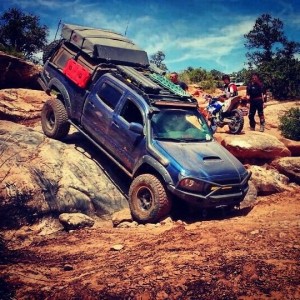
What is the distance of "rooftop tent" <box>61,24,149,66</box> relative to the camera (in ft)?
24.7

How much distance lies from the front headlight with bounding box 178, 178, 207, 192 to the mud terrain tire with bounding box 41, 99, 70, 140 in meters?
3.76

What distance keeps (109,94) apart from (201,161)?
8.96 feet

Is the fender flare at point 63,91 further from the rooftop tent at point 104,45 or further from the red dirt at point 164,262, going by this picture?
the red dirt at point 164,262

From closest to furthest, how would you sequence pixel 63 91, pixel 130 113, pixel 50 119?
pixel 130 113 → pixel 63 91 → pixel 50 119

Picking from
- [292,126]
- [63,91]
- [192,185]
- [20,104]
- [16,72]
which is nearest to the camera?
[192,185]

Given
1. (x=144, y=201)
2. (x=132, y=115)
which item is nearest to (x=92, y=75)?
(x=132, y=115)

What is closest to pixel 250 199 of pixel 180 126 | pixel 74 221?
pixel 180 126

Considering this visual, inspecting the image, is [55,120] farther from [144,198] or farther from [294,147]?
[294,147]

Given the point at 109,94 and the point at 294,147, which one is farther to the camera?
the point at 294,147

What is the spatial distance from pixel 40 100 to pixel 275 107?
11.3 meters

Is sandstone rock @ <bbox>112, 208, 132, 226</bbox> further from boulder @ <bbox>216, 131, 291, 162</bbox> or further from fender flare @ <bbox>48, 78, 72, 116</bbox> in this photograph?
boulder @ <bbox>216, 131, 291, 162</bbox>

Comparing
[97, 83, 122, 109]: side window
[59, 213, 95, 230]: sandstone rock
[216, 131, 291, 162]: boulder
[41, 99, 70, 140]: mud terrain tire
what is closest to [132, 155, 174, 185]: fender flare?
[59, 213, 95, 230]: sandstone rock

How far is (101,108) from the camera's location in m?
6.95

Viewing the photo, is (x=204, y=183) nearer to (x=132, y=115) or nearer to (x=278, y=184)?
(x=132, y=115)
